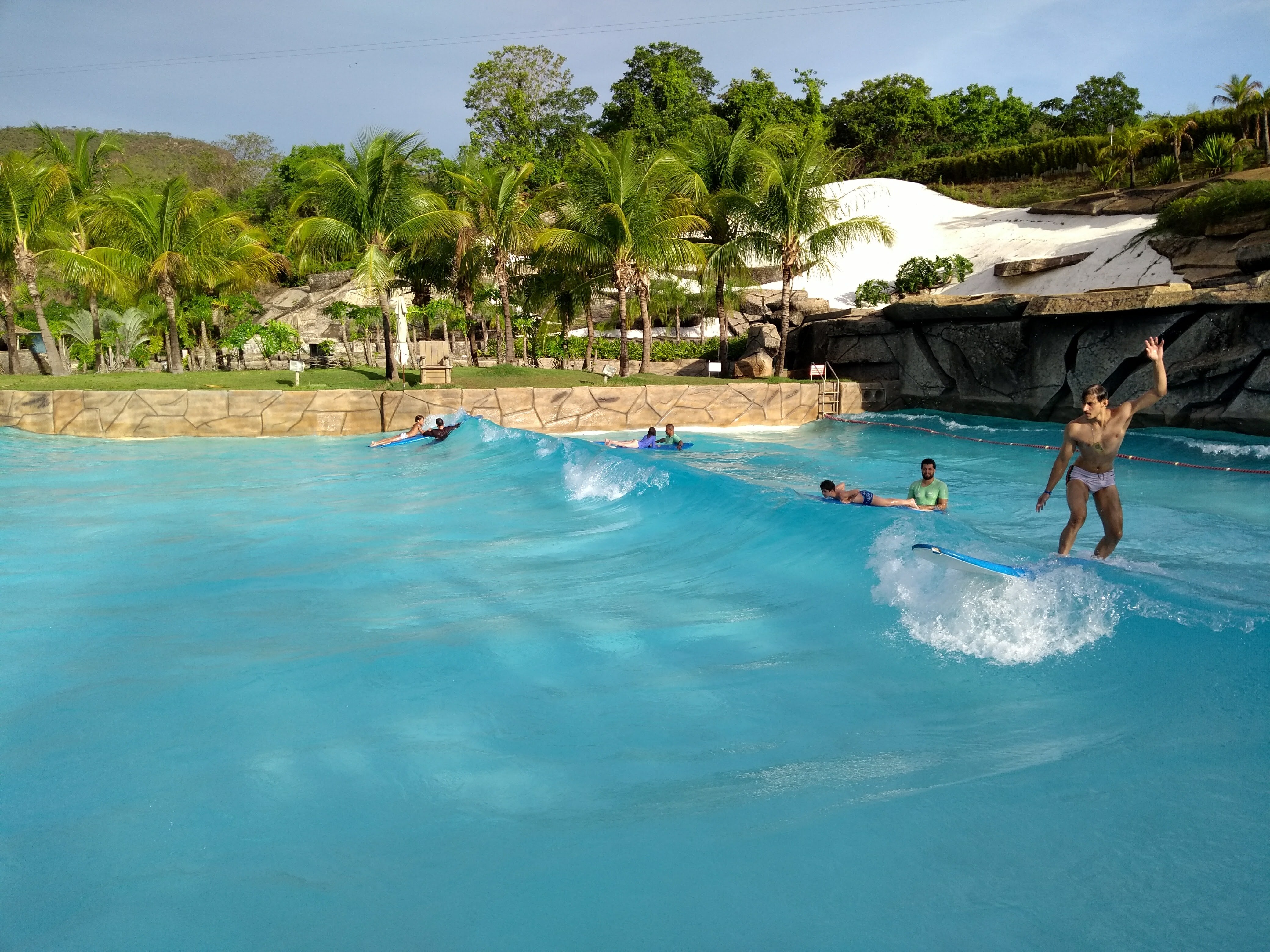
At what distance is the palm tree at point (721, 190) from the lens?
2523cm

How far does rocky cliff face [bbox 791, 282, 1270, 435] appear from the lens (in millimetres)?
16016

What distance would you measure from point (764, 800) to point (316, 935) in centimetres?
165

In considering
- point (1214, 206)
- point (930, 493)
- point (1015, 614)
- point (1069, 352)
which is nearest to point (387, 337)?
point (1069, 352)

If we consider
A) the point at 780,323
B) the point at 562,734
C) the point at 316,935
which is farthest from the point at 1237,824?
the point at 780,323

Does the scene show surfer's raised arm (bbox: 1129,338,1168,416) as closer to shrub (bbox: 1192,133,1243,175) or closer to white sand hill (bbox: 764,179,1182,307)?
white sand hill (bbox: 764,179,1182,307)

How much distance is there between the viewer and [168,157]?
7338 centimetres

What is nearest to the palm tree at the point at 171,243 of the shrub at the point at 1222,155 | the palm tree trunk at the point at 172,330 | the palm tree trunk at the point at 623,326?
the palm tree trunk at the point at 172,330

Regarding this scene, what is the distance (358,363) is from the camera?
32.8 meters

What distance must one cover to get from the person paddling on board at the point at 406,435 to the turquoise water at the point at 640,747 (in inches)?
352

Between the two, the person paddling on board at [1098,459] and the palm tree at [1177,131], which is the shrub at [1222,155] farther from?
the person paddling on board at [1098,459]

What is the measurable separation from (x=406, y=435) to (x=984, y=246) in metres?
25.7

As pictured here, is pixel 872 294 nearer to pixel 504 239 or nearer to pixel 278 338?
pixel 504 239

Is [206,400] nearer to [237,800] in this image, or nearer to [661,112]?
[237,800]

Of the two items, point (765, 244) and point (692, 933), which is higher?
point (765, 244)
